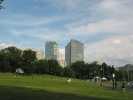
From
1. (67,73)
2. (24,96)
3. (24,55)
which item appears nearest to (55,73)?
(67,73)

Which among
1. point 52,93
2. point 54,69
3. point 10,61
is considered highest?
point 10,61

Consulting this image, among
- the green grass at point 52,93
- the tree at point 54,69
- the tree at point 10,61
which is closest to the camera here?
the green grass at point 52,93

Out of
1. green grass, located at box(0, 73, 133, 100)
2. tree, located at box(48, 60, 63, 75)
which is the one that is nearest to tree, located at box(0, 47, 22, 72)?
tree, located at box(48, 60, 63, 75)

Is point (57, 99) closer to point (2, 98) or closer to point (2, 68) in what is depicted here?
point (2, 98)

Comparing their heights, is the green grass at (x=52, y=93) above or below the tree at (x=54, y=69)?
below

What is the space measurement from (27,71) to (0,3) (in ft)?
509

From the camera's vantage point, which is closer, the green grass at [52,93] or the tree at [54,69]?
the green grass at [52,93]

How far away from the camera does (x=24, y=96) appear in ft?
91.4

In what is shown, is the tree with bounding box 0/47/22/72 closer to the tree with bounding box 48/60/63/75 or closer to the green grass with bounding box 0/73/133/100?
the tree with bounding box 48/60/63/75

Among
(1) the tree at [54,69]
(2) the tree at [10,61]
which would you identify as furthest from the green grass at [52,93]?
(1) the tree at [54,69]

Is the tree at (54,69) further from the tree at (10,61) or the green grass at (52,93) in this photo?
the green grass at (52,93)

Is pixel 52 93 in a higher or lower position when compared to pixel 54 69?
lower

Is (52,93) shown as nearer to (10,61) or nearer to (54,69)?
(10,61)

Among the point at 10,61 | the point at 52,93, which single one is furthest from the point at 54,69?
the point at 52,93
